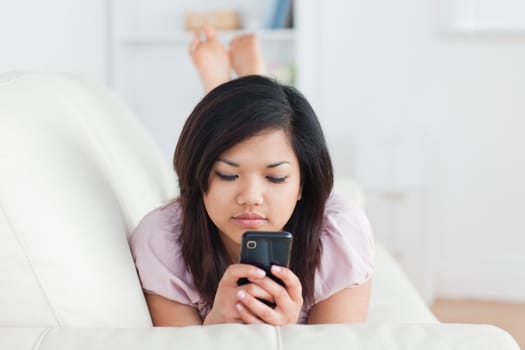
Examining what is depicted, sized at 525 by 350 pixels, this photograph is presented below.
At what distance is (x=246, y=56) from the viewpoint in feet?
8.39

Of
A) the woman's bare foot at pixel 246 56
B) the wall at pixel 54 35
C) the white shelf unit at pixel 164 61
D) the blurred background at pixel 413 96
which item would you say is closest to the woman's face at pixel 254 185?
the wall at pixel 54 35

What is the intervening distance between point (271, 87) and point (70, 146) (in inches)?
13.8

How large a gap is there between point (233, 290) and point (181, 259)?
0.25m

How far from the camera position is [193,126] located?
4.31 ft

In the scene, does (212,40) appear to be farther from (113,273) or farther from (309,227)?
(113,273)

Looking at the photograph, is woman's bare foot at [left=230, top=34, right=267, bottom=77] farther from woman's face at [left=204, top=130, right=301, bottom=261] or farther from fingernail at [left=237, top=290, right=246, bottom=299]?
fingernail at [left=237, top=290, right=246, bottom=299]

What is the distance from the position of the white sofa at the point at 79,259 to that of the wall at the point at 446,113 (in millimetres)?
1920

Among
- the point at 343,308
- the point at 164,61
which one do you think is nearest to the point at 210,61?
the point at 343,308

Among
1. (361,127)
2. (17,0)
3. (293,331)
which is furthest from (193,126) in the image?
(361,127)

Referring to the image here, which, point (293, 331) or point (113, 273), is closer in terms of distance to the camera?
point (293, 331)

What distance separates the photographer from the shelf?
3485 mm

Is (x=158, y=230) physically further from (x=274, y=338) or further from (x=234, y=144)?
(x=274, y=338)

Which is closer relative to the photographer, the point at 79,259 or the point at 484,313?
the point at 79,259

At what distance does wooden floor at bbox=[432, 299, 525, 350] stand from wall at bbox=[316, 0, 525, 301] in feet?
0.28
